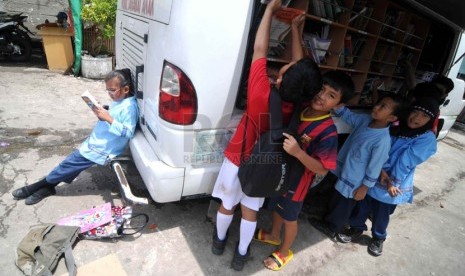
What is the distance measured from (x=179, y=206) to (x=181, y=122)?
3.83ft

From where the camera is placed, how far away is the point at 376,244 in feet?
9.00

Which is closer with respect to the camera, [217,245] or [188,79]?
[188,79]

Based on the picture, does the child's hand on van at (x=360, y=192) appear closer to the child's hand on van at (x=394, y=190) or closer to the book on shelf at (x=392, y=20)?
the child's hand on van at (x=394, y=190)

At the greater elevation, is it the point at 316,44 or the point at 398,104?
the point at 316,44

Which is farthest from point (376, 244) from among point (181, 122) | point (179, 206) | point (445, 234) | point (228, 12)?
point (228, 12)

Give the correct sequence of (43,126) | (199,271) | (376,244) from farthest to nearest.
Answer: (43,126) → (376,244) → (199,271)

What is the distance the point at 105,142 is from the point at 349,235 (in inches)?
95.8

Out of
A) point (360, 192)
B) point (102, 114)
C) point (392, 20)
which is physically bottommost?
point (360, 192)

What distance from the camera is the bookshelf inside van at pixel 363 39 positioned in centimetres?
259

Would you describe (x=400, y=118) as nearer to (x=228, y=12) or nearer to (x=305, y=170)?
(x=305, y=170)

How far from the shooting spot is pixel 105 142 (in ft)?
8.27

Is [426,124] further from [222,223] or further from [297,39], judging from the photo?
[222,223]

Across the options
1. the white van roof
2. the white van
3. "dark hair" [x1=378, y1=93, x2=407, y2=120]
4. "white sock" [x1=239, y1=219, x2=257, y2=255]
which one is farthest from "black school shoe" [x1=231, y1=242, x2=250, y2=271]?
the white van roof

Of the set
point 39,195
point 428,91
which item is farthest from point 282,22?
point 39,195
